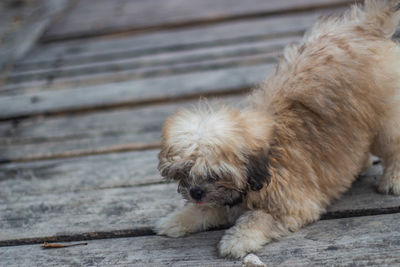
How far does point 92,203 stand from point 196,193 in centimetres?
104

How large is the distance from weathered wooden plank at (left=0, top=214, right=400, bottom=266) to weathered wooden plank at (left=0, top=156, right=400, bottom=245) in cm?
12

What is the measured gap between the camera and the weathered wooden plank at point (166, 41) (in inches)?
219

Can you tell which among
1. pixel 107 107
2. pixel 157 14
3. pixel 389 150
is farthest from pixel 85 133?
pixel 157 14

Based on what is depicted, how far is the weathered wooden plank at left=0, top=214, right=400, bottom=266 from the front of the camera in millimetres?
2160

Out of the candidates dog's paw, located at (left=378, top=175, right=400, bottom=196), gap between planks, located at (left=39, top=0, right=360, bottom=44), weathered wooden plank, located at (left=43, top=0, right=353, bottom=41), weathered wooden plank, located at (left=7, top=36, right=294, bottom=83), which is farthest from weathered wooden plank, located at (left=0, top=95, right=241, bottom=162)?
weathered wooden plank, located at (left=43, top=0, right=353, bottom=41)

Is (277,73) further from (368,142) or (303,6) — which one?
(303,6)

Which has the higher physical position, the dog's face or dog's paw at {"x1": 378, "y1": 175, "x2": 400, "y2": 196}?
the dog's face

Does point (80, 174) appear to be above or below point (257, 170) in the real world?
below

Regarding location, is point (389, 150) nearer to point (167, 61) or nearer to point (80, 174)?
point (80, 174)

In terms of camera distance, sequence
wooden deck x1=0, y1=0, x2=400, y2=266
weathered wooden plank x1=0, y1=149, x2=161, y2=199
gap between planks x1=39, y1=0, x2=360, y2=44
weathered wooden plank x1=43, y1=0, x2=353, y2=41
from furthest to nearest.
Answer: weathered wooden plank x1=43, y1=0, x2=353, y2=41, gap between planks x1=39, y1=0, x2=360, y2=44, weathered wooden plank x1=0, y1=149, x2=161, y2=199, wooden deck x1=0, y1=0, x2=400, y2=266

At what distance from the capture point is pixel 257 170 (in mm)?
2244

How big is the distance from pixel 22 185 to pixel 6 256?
93 centimetres

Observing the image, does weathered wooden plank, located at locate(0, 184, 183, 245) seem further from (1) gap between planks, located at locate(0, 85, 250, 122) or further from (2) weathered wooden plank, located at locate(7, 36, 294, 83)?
(2) weathered wooden plank, located at locate(7, 36, 294, 83)

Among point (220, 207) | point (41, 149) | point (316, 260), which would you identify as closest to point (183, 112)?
point (220, 207)
